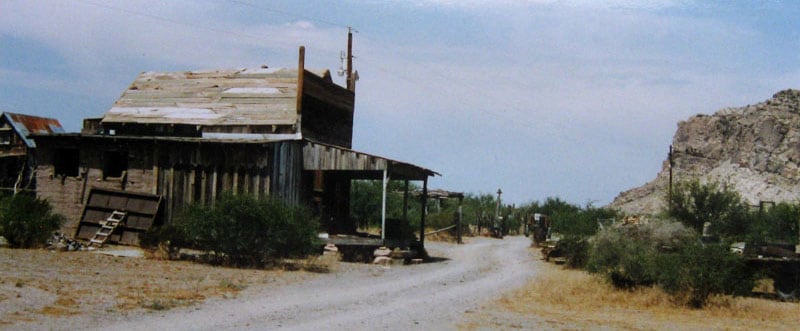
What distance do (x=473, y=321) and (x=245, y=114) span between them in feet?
51.4

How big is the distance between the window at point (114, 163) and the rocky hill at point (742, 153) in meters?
63.1

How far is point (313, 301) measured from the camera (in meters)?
13.2

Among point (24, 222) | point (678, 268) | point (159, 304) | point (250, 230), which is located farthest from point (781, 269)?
point (24, 222)

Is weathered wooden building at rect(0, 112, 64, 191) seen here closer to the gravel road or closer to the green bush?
the gravel road

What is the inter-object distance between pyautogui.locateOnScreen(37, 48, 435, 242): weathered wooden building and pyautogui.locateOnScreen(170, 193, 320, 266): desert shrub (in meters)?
3.26

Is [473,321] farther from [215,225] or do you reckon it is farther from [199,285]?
[215,225]

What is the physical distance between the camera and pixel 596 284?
712 inches

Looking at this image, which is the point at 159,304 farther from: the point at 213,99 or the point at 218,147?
the point at 213,99

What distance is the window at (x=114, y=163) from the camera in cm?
2433

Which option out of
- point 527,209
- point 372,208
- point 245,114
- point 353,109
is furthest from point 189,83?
point 527,209

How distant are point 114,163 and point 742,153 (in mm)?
81581

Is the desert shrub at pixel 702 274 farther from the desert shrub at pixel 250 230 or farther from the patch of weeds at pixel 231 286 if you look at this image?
the desert shrub at pixel 250 230

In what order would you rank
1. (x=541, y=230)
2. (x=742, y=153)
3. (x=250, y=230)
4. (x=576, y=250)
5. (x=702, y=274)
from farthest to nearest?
(x=742, y=153)
(x=541, y=230)
(x=576, y=250)
(x=250, y=230)
(x=702, y=274)

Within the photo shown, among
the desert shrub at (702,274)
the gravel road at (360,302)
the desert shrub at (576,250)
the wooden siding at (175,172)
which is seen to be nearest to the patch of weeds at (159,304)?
the gravel road at (360,302)
